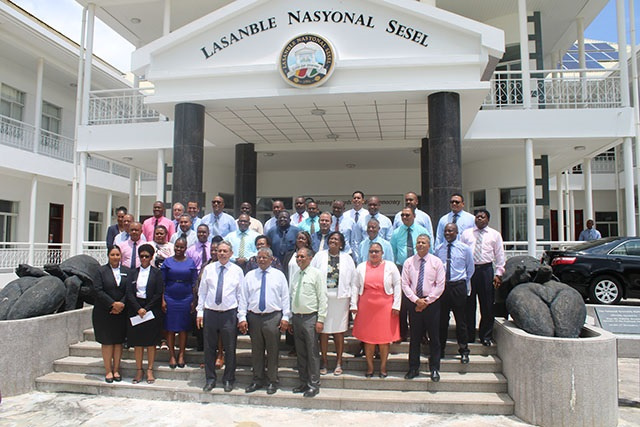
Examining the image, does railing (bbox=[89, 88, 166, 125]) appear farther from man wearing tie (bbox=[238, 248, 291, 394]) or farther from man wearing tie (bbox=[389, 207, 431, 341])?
man wearing tie (bbox=[389, 207, 431, 341])

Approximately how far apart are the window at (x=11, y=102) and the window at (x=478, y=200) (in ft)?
57.2

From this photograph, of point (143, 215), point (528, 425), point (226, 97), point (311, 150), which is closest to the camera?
point (528, 425)

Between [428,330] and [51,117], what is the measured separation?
20.8 meters

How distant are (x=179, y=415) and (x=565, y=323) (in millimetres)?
4285

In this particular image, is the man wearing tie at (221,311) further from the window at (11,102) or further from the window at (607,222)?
the window at (607,222)

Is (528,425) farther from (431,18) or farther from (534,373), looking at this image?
(431,18)

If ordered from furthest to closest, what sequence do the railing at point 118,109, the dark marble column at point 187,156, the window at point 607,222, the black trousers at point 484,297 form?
1. the window at point 607,222
2. the railing at point 118,109
3. the dark marble column at point 187,156
4. the black trousers at point 484,297

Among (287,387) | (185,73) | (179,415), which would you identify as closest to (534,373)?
(287,387)

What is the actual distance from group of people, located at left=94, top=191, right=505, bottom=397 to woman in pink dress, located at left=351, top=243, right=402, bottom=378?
0.04 feet

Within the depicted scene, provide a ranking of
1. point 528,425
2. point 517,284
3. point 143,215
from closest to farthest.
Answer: point 528,425 < point 517,284 < point 143,215

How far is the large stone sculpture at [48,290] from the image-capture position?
6098mm

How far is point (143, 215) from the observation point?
27109 mm

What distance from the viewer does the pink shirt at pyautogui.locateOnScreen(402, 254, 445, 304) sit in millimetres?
5320

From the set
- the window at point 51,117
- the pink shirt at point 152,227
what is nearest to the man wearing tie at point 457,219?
the pink shirt at point 152,227
